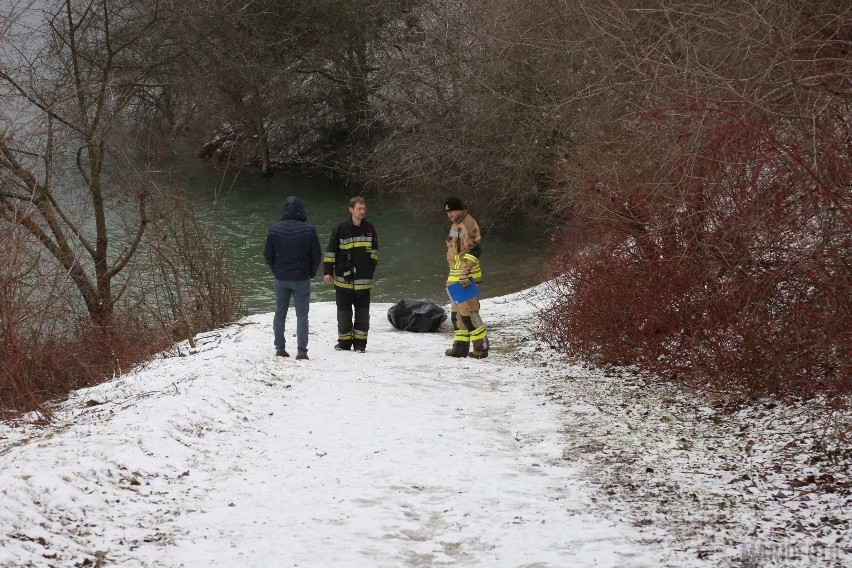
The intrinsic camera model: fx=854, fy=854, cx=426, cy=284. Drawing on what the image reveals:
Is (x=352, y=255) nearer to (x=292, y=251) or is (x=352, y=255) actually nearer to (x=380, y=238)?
(x=292, y=251)

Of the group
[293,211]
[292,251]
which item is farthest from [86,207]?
[292,251]

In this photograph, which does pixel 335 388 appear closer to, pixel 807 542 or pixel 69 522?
pixel 69 522

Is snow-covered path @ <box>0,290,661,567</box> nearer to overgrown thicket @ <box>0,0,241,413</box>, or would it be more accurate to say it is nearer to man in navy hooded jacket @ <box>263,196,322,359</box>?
man in navy hooded jacket @ <box>263,196,322,359</box>

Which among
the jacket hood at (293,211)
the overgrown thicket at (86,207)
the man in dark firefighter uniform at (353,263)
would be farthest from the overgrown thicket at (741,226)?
the overgrown thicket at (86,207)

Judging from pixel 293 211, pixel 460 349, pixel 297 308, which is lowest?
pixel 460 349

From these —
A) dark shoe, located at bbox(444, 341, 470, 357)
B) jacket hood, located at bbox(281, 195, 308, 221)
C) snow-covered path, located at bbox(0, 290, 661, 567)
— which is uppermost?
jacket hood, located at bbox(281, 195, 308, 221)

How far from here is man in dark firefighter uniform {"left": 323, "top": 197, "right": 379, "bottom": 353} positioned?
37.5ft

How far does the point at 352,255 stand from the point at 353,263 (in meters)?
0.12

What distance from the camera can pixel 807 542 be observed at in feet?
16.2

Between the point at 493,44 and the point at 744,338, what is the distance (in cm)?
1682

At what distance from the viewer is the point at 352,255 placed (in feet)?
37.7

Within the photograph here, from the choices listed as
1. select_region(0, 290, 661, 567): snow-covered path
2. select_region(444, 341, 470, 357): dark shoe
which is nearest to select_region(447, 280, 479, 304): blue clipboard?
select_region(444, 341, 470, 357): dark shoe

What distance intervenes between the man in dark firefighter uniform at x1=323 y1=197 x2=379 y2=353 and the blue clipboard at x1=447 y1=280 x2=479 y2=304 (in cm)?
112

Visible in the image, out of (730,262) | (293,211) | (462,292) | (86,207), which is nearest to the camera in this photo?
(730,262)
